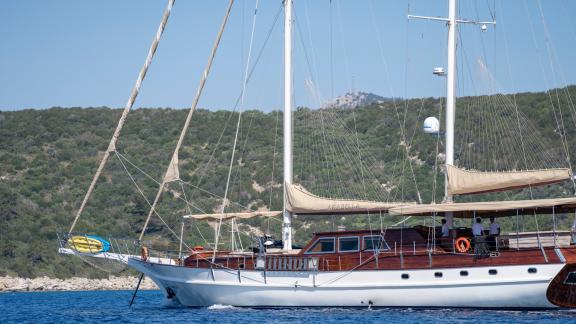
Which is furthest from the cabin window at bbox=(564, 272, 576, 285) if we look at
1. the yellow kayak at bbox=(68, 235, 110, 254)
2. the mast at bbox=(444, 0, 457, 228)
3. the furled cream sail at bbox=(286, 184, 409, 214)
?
the yellow kayak at bbox=(68, 235, 110, 254)

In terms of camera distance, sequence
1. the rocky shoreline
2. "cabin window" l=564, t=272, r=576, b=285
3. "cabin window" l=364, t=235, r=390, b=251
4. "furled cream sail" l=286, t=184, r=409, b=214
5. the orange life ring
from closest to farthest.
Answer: "cabin window" l=564, t=272, r=576, b=285 < the orange life ring < "cabin window" l=364, t=235, r=390, b=251 < "furled cream sail" l=286, t=184, r=409, b=214 < the rocky shoreline

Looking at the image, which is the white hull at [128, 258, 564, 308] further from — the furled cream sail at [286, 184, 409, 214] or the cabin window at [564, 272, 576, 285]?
the furled cream sail at [286, 184, 409, 214]

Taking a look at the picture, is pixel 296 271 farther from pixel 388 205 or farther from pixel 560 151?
pixel 560 151

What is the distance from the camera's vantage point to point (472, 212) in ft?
107

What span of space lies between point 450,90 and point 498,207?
4.33 meters

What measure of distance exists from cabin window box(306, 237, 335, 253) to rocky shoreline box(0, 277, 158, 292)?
23.9 meters

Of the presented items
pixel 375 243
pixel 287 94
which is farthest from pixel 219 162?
pixel 375 243

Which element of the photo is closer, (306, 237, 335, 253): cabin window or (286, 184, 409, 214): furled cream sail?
(286, 184, 409, 214): furled cream sail

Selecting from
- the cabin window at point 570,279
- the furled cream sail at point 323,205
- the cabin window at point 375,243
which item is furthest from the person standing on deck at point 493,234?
the cabin window at point 375,243

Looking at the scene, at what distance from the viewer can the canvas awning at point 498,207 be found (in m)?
29.5

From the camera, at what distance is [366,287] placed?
30.5 m

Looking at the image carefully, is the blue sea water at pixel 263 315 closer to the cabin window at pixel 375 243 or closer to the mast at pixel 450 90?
the cabin window at pixel 375 243

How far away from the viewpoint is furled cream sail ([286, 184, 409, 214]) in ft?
103

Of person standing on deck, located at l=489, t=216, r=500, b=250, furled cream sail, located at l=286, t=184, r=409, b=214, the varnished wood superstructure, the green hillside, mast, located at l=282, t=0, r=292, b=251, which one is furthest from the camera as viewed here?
the green hillside
